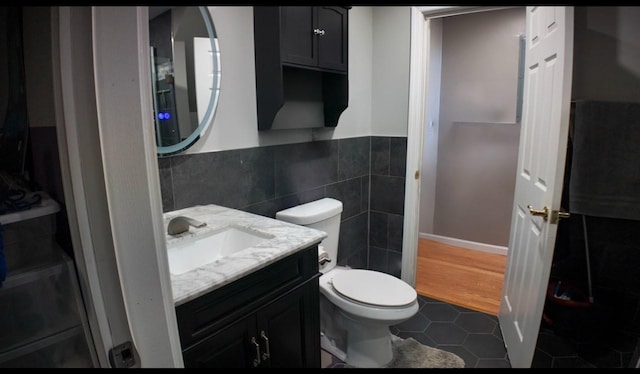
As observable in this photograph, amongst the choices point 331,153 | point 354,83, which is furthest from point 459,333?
point 354,83

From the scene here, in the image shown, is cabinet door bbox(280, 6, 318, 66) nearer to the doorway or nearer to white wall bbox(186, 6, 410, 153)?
white wall bbox(186, 6, 410, 153)

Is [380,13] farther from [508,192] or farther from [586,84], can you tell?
[508,192]

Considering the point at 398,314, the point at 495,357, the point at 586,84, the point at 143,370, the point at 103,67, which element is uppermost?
the point at 586,84

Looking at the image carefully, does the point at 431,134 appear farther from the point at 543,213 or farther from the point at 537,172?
the point at 543,213

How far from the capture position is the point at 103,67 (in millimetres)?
481

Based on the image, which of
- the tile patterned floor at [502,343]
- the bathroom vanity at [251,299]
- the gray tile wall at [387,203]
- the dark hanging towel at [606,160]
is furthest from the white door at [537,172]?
the bathroom vanity at [251,299]

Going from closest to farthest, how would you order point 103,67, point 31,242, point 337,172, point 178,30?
1. point 103,67
2. point 31,242
3. point 178,30
4. point 337,172

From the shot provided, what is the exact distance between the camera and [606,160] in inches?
63.4

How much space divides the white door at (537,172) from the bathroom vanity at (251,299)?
36.8 inches

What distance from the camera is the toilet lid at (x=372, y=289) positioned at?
162 cm

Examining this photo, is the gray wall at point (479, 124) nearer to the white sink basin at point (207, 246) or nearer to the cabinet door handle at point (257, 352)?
the white sink basin at point (207, 246)

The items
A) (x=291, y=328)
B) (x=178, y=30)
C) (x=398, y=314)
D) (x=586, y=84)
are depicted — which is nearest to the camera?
(x=291, y=328)

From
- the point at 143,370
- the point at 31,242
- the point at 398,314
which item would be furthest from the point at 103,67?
the point at 398,314

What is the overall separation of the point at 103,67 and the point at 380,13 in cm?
215
